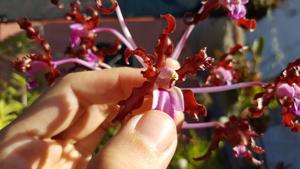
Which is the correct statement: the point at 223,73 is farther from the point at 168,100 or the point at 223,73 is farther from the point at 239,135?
the point at 168,100

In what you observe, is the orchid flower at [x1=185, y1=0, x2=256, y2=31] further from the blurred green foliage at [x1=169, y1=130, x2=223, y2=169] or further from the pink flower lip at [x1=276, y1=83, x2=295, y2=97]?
the blurred green foliage at [x1=169, y1=130, x2=223, y2=169]

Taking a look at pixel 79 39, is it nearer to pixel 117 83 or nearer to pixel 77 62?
pixel 77 62

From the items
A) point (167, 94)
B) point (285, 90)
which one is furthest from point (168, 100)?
point (285, 90)

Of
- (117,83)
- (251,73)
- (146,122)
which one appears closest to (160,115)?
(146,122)

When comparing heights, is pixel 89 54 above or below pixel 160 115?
below

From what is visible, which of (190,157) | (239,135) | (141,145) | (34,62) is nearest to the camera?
(141,145)

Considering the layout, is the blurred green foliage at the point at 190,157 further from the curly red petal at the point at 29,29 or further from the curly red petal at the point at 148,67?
the curly red petal at the point at 148,67

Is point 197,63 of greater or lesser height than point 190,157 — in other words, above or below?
above
